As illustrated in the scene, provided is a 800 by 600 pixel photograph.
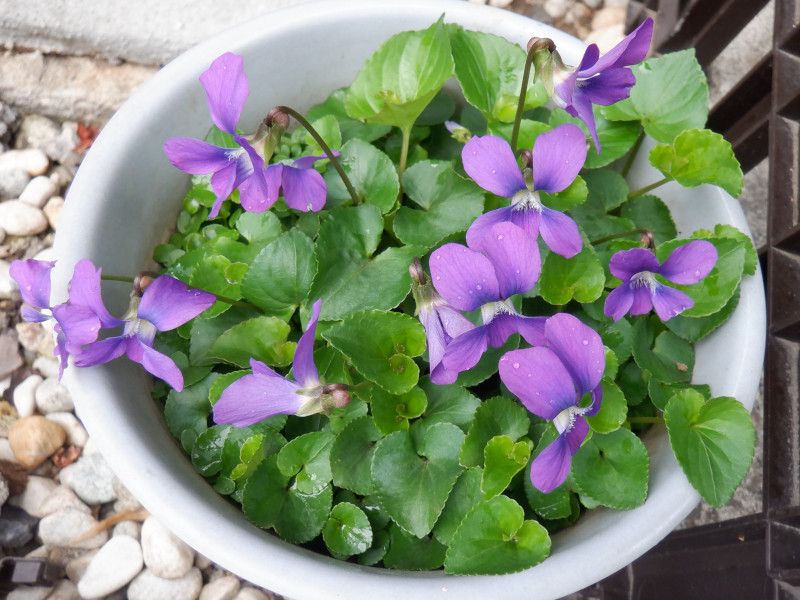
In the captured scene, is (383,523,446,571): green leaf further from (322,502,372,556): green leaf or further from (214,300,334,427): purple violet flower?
(214,300,334,427): purple violet flower

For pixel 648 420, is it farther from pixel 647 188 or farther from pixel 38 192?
pixel 38 192

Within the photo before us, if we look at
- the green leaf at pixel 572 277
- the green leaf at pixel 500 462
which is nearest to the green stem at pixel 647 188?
the green leaf at pixel 572 277

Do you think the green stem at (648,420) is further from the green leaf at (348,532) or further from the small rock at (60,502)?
the small rock at (60,502)

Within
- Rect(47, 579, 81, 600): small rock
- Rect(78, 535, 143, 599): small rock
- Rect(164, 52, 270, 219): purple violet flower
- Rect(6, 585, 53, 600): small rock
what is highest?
Rect(164, 52, 270, 219): purple violet flower

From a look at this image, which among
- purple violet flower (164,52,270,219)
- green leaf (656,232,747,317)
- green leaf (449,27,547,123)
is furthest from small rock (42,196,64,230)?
green leaf (656,232,747,317)

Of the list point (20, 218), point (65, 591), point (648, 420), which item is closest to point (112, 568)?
point (65, 591)

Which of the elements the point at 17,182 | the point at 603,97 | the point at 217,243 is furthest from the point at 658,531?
the point at 17,182
